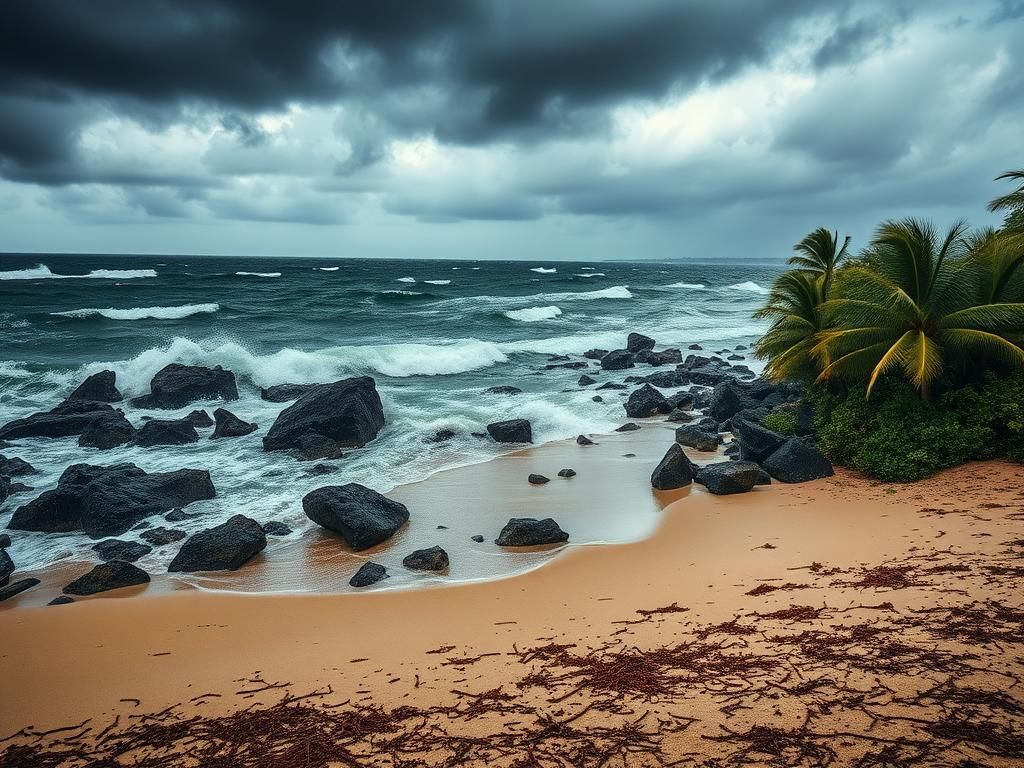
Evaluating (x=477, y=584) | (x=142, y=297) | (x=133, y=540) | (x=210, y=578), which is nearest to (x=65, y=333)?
(x=142, y=297)

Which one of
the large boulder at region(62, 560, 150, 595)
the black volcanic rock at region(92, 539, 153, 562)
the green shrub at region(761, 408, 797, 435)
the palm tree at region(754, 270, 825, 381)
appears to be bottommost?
the black volcanic rock at region(92, 539, 153, 562)

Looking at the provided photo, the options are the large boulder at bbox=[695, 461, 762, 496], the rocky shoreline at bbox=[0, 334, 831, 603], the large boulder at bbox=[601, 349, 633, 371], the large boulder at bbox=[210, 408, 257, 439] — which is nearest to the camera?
the rocky shoreline at bbox=[0, 334, 831, 603]

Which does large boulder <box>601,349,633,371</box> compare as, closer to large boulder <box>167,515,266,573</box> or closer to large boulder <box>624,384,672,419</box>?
large boulder <box>624,384,672,419</box>

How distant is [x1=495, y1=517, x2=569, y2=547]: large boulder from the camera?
29.6ft

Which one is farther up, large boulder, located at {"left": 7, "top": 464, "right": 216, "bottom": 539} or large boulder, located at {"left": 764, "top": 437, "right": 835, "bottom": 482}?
large boulder, located at {"left": 764, "top": 437, "right": 835, "bottom": 482}

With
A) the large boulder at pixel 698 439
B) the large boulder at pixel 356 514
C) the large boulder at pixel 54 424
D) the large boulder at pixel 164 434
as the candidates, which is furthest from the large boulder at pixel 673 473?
the large boulder at pixel 54 424

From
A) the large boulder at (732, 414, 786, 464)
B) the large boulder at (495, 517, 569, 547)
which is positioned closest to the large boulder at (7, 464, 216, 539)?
the large boulder at (495, 517, 569, 547)

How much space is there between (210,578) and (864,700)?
7.65m

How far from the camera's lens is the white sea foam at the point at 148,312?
40.2m

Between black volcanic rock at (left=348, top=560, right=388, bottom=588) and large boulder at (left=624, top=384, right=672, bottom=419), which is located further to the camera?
large boulder at (left=624, top=384, right=672, bottom=419)

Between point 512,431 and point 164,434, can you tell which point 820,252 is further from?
point 164,434

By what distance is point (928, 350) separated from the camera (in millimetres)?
9875

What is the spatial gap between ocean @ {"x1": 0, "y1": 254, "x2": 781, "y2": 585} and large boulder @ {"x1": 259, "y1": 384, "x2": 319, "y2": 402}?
0.70m

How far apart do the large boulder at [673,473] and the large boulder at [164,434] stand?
37.7 ft
